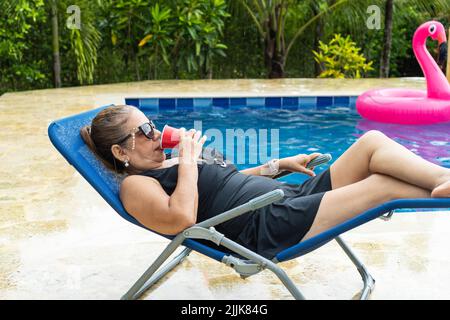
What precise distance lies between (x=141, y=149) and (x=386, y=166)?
1033 mm

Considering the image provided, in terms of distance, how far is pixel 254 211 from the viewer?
Result: 2.70 m

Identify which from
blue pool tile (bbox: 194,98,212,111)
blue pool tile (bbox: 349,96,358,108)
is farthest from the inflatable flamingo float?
blue pool tile (bbox: 194,98,212,111)

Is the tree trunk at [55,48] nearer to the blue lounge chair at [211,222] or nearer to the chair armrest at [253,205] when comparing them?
the blue lounge chair at [211,222]

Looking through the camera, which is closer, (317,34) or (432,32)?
(432,32)

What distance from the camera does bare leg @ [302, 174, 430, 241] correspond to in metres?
2.51

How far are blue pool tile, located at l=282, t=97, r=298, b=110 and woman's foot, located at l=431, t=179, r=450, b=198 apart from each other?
729 centimetres

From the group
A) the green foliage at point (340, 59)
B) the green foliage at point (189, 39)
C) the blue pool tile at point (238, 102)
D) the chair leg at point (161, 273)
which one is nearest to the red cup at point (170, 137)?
the chair leg at point (161, 273)

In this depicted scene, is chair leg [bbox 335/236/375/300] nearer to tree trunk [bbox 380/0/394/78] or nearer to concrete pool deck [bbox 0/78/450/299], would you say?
concrete pool deck [bbox 0/78/450/299]

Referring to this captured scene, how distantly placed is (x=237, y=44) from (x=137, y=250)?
10.1 m

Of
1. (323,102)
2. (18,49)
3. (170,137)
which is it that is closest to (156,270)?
(170,137)

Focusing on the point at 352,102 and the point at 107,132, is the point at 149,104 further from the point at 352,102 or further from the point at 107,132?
the point at 107,132

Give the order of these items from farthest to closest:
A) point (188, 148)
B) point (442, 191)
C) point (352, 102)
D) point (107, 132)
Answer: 1. point (352, 102)
2. point (107, 132)
3. point (188, 148)
4. point (442, 191)

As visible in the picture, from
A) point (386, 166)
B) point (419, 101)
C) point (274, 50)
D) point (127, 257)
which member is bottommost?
point (127, 257)

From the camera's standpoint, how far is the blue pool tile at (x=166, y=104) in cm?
952
